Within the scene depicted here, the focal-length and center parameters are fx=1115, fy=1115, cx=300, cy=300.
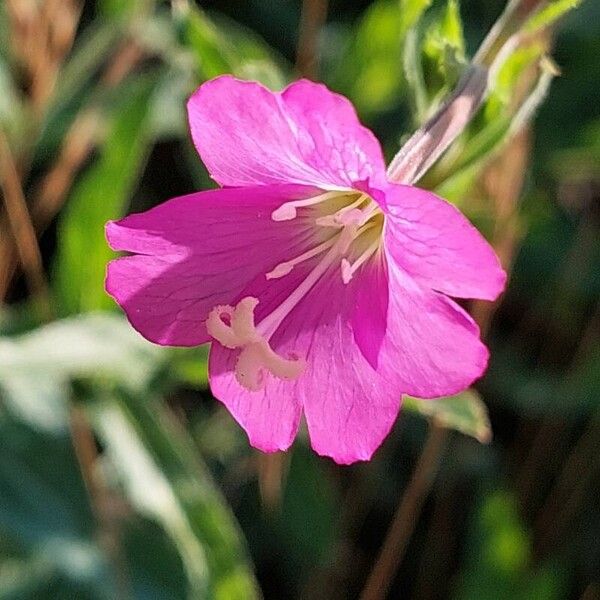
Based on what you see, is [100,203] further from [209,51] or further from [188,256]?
[188,256]

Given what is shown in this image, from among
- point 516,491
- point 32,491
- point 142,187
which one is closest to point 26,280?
point 142,187

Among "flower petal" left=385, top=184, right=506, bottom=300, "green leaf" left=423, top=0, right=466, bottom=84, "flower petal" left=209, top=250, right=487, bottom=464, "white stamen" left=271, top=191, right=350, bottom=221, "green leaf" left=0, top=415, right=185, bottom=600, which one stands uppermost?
"green leaf" left=423, top=0, right=466, bottom=84

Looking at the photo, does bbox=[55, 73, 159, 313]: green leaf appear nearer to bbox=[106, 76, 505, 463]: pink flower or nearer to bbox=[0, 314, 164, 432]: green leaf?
bbox=[0, 314, 164, 432]: green leaf

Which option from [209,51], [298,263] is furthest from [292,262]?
[209,51]

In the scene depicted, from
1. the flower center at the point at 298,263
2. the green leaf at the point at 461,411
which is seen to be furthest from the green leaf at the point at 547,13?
the green leaf at the point at 461,411

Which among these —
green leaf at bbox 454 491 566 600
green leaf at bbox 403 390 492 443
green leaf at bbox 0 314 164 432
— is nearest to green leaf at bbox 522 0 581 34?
green leaf at bbox 403 390 492 443

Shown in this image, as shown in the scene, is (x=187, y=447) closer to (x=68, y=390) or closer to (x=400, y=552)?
(x=68, y=390)
